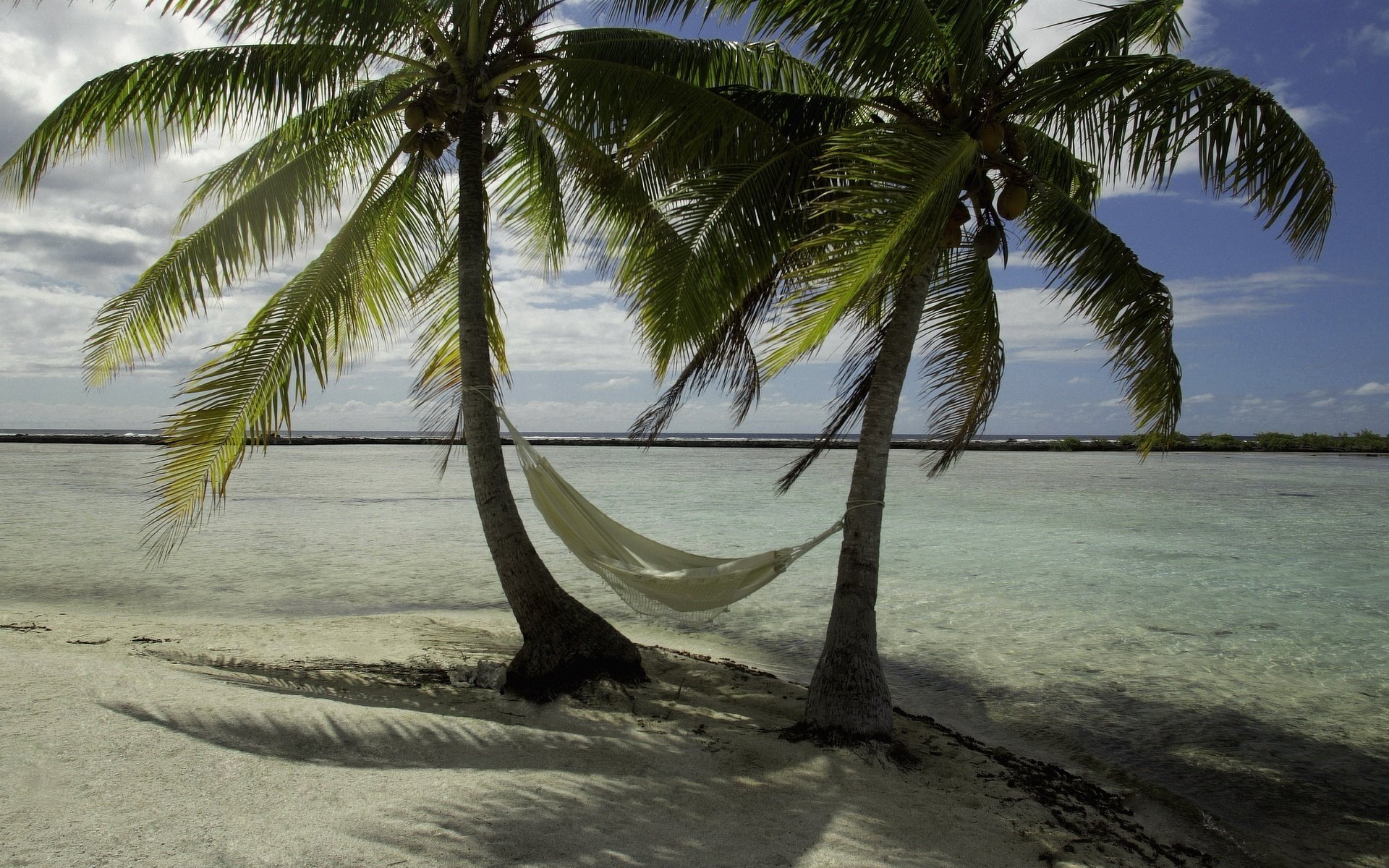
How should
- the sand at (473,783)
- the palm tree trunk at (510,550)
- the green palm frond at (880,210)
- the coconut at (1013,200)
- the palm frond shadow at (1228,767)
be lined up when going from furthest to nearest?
the palm tree trunk at (510,550) < the coconut at (1013,200) < the palm frond shadow at (1228,767) < the green palm frond at (880,210) < the sand at (473,783)

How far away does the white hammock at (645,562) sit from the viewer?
333 centimetres

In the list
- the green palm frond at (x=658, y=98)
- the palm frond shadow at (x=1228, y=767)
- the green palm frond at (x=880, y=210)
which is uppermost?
the green palm frond at (x=658, y=98)

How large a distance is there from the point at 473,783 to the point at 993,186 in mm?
2795

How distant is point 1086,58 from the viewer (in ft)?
9.70

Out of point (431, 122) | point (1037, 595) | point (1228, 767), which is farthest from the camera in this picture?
point (1037, 595)

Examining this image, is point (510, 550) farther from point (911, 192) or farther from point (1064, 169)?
point (1064, 169)

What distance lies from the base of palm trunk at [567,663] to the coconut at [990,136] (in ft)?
8.37

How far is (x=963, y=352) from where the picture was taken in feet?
13.8

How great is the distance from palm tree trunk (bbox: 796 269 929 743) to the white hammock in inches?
6.0

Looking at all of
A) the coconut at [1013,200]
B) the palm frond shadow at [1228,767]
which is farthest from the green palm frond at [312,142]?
the palm frond shadow at [1228,767]

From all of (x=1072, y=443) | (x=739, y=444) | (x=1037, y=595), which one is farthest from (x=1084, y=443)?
(x=1037, y=595)

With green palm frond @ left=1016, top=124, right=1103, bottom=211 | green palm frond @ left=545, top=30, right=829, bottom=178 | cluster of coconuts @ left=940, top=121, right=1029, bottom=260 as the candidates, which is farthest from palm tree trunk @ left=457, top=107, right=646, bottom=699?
green palm frond @ left=1016, top=124, right=1103, bottom=211

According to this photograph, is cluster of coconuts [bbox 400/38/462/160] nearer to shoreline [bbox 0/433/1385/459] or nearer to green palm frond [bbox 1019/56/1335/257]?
green palm frond [bbox 1019/56/1335/257]

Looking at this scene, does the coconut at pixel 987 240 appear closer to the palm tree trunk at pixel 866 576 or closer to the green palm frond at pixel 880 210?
the palm tree trunk at pixel 866 576
